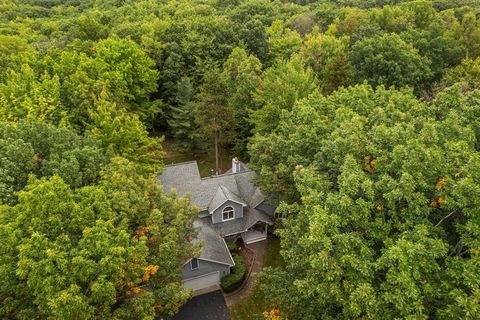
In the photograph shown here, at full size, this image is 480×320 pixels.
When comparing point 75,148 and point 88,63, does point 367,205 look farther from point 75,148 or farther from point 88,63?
point 88,63

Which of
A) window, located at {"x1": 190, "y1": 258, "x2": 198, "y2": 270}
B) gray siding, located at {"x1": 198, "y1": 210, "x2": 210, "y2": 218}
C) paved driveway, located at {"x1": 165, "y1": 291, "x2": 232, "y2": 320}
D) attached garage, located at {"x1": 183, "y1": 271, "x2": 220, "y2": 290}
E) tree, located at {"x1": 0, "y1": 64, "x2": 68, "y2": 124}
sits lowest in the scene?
paved driveway, located at {"x1": 165, "y1": 291, "x2": 232, "y2": 320}

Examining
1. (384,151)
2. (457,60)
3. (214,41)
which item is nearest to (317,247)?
(384,151)

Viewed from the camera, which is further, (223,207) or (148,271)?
(223,207)

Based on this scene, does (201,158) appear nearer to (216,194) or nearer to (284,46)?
(216,194)

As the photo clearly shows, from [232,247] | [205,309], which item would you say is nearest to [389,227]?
[205,309]

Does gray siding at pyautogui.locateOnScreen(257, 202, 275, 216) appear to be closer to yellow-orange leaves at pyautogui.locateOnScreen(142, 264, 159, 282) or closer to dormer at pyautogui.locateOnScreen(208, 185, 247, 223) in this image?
dormer at pyautogui.locateOnScreen(208, 185, 247, 223)

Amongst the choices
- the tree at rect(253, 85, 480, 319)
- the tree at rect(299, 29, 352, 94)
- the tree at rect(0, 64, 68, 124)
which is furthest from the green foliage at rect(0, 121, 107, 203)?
the tree at rect(299, 29, 352, 94)

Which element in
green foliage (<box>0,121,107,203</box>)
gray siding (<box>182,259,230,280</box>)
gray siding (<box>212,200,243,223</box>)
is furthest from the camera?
gray siding (<box>212,200,243,223</box>)

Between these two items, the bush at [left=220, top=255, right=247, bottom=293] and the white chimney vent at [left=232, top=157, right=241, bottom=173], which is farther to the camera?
the white chimney vent at [left=232, top=157, right=241, bottom=173]
